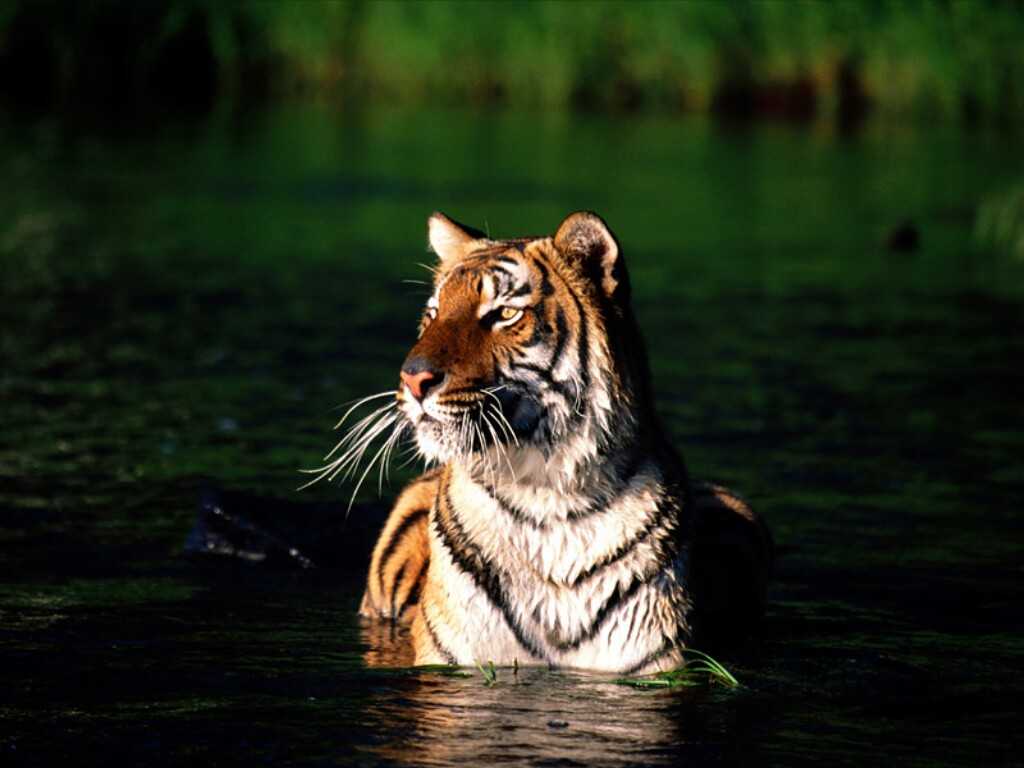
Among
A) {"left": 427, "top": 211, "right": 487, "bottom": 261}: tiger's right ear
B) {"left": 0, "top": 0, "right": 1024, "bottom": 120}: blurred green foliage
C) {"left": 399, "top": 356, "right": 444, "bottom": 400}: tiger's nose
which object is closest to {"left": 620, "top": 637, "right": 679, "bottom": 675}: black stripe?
{"left": 399, "top": 356, "right": 444, "bottom": 400}: tiger's nose

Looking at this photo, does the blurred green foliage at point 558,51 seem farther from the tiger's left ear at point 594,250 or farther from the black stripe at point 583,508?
the black stripe at point 583,508

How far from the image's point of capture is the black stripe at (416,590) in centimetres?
703

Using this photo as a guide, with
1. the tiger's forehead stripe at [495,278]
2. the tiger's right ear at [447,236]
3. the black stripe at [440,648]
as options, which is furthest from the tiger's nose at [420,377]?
the black stripe at [440,648]

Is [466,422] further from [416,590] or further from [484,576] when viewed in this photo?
[416,590]

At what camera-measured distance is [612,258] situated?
6.20 m

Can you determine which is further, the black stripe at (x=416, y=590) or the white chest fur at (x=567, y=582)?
the black stripe at (x=416, y=590)

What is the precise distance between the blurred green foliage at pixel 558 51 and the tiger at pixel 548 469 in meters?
22.6

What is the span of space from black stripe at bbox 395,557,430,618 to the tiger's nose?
1.29 meters

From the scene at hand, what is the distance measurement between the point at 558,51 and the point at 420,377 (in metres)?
26.0

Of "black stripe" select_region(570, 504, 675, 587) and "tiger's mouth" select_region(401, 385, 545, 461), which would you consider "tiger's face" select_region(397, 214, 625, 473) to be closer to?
"tiger's mouth" select_region(401, 385, 545, 461)

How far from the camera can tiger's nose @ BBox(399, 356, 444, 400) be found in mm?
5789

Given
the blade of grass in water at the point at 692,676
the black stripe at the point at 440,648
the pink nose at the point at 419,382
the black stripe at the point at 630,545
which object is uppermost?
the pink nose at the point at 419,382

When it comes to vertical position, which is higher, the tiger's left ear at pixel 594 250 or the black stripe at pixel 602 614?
the tiger's left ear at pixel 594 250

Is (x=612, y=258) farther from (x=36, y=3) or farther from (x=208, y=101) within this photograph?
(x=208, y=101)
